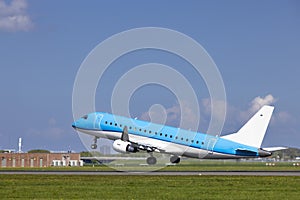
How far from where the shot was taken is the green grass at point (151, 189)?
37125 millimetres

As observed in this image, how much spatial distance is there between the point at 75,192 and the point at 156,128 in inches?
1746

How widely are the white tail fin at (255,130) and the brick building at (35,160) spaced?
48007 mm

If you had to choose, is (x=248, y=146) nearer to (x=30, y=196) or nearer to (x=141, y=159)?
(x=141, y=159)

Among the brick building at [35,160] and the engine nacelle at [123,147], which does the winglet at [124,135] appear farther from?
the brick building at [35,160]

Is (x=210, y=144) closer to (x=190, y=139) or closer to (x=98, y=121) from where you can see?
(x=190, y=139)

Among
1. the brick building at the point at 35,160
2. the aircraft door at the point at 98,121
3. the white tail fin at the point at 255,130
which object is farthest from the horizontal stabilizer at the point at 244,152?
the brick building at the point at 35,160

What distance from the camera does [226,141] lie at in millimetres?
82500

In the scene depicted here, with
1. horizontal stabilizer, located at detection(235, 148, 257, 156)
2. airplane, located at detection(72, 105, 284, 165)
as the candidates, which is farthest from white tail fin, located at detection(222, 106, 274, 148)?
horizontal stabilizer, located at detection(235, 148, 257, 156)

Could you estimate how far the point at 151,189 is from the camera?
4191 centimetres

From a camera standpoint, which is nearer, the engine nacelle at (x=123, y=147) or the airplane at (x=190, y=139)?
the engine nacelle at (x=123, y=147)

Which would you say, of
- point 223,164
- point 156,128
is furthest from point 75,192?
point 223,164

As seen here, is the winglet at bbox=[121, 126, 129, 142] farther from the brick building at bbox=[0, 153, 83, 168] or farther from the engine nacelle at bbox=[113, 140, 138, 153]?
the brick building at bbox=[0, 153, 83, 168]

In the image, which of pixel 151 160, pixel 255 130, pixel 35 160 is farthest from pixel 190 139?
pixel 35 160

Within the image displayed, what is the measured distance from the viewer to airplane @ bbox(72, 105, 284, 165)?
82.1 m
